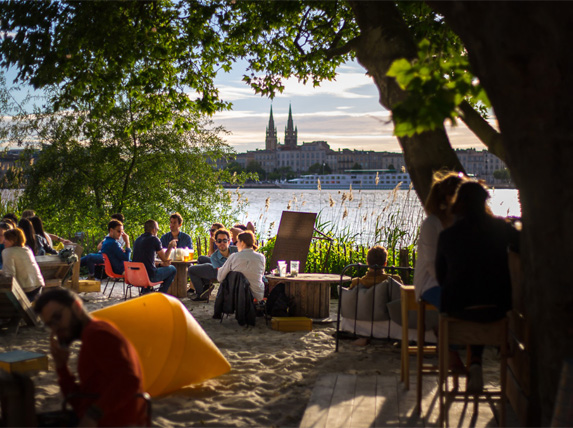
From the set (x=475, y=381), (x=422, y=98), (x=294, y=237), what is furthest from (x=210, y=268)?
(x=422, y=98)

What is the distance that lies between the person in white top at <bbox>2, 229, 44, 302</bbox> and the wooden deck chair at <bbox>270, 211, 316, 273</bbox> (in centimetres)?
377

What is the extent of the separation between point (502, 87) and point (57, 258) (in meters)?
7.55

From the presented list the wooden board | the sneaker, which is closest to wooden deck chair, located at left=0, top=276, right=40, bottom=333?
the wooden board

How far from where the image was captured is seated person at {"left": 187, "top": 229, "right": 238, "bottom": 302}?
9938 mm

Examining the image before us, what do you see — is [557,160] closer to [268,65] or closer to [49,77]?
[49,77]

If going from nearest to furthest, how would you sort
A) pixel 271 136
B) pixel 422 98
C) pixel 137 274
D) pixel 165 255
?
pixel 422 98, pixel 137 274, pixel 165 255, pixel 271 136

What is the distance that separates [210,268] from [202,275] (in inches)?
8.2

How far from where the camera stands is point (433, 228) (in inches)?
186

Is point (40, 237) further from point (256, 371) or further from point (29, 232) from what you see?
point (256, 371)

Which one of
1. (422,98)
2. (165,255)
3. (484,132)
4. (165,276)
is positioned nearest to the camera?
(422,98)

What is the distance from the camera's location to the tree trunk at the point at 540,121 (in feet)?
11.0

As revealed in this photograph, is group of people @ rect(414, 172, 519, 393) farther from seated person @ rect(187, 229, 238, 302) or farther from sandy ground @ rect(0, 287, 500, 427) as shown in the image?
seated person @ rect(187, 229, 238, 302)

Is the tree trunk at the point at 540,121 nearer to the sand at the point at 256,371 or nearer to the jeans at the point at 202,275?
the sand at the point at 256,371

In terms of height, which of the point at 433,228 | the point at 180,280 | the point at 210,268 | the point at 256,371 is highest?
the point at 433,228
